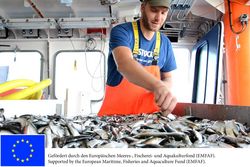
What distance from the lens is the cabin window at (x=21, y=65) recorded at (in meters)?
5.63

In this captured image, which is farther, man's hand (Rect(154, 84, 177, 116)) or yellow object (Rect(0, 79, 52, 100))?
yellow object (Rect(0, 79, 52, 100))

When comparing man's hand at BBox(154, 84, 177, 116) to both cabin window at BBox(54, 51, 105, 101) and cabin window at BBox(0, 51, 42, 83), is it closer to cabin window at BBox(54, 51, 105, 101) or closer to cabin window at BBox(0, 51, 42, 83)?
cabin window at BBox(54, 51, 105, 101)

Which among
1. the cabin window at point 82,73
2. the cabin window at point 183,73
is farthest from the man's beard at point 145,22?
the cabin window at point 82,73

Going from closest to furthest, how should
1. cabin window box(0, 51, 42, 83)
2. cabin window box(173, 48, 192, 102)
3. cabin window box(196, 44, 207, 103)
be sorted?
cabin window box(196, 44, 207, 103)
cabin window box(173, 48, 192, 102)
cabin window box(0, 51, 42, 83)

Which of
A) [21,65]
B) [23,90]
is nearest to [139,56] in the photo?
[23,90]

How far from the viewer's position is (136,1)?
483cm

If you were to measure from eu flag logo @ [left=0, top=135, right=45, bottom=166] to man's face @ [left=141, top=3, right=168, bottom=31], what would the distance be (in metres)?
1.15

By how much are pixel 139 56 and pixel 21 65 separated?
4504mm

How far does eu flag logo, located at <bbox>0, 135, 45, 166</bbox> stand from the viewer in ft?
1.42

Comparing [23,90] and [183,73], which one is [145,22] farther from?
[183,73]

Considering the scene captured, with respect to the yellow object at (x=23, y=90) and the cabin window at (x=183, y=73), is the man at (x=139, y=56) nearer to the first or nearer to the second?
the yellow object at (x=23, y=90)

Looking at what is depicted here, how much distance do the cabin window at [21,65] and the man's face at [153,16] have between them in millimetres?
4409

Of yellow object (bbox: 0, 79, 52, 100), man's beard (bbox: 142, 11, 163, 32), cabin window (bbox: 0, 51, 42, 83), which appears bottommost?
yellow object (bbox: 0, 79, 52, 100)

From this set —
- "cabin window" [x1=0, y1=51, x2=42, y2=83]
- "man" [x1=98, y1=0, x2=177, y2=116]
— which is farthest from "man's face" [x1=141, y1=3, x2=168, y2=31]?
"cabin window" [x1=0, y1=51, x2=42, y2=83]
